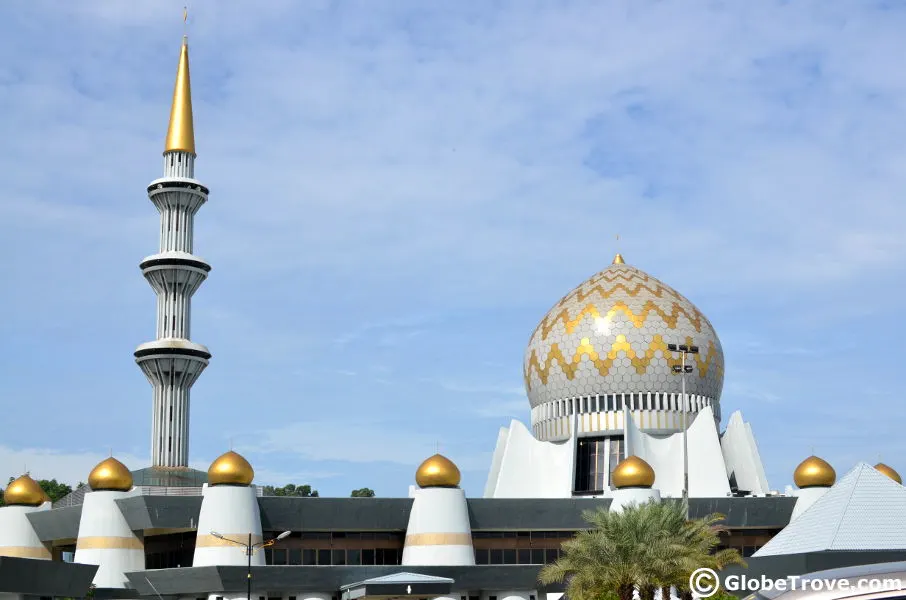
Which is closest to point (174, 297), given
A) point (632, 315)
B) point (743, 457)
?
point (632, 315)

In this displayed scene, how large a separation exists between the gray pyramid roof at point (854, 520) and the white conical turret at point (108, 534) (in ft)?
91.1

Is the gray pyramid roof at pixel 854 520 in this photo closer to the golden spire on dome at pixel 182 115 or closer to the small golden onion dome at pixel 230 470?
the small golden onion dome at pixel 230 470

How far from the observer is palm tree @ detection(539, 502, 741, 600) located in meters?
38.1

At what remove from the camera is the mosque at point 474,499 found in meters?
48.2

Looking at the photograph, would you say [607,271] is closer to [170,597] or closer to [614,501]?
[614,501]

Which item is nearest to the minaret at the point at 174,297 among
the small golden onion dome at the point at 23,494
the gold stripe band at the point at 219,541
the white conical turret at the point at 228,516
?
the small golden onion dome at the point at 23,494

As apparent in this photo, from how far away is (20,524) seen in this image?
5856cm

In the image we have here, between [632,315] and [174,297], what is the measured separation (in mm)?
24005

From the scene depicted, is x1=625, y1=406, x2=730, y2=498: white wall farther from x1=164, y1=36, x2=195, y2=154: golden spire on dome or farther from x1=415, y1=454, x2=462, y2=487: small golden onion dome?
x1=164, y1=36, x2=195, y2=154: golden spire on dome

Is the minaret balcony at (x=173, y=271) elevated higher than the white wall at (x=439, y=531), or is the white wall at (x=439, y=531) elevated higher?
the minaret balcony at (x=173, y=271)

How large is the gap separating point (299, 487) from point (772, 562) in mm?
80739

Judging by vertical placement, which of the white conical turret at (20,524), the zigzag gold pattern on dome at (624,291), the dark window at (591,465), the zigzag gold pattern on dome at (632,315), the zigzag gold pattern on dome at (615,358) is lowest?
the white conical turret at (20,524)

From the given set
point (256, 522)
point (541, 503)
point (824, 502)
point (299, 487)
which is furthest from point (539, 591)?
point (299, 487)

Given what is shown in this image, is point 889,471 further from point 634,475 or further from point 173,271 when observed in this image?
point 173,271
